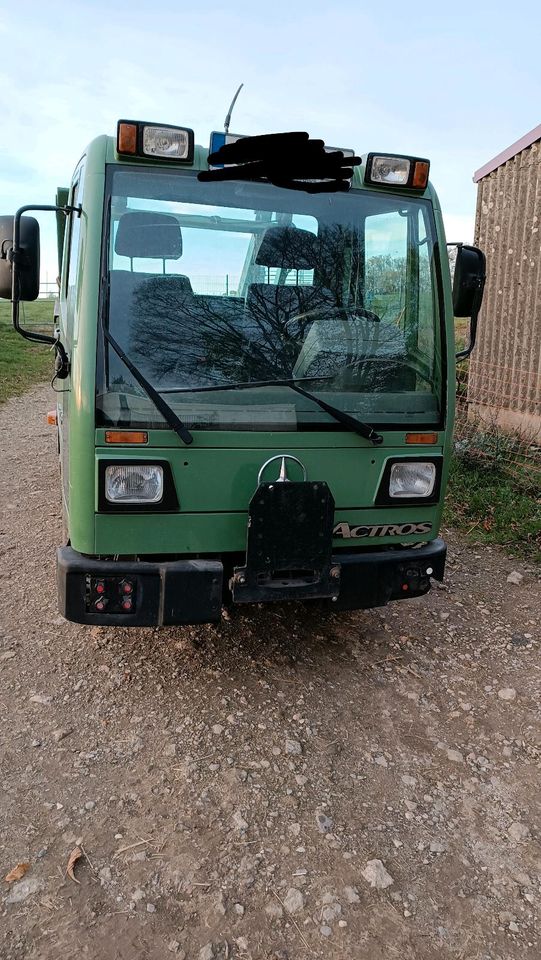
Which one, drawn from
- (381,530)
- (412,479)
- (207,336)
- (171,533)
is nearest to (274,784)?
(171,533)

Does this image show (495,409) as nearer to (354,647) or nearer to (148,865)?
(354,647)

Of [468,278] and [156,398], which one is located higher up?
[468,278]

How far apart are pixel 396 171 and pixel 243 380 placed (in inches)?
49.4

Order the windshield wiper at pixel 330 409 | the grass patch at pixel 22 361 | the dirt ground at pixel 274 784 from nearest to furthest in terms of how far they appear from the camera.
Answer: the dirt ground at pixel 274 784 < the windshield wiper at pixel 330 409 < the grass patch at pixel 22 361

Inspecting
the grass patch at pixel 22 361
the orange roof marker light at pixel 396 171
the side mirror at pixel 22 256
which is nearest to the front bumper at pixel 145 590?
the side mirror at pixel 22 256

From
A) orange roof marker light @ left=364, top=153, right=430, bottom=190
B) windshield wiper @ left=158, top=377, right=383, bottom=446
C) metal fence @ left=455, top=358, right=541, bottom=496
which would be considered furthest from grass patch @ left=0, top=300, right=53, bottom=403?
windshield wiper @ left=158, top=377, right=383, bottom=446

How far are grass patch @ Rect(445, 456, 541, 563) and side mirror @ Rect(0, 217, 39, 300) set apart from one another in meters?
3.94

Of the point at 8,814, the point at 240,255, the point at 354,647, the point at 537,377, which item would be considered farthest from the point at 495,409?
the point at 8,814

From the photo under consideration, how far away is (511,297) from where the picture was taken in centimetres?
813

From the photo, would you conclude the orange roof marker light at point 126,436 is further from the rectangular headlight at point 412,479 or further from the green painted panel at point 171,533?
the rectangular headlight at point 412,479

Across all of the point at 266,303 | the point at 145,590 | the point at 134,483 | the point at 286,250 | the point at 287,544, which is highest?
the point at 286,250

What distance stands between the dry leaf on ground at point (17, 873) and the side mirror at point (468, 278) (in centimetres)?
304

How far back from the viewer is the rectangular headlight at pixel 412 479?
3.35 metres

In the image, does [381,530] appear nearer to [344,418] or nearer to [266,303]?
[344,418]
